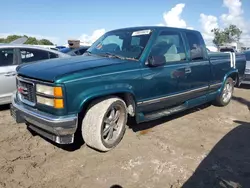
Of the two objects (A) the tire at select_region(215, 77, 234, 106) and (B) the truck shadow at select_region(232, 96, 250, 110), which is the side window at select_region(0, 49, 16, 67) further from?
(B) the truck shadow at select_region(232, 96, 250, 110)

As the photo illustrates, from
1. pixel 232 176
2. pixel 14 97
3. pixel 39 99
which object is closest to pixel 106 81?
pixel 39 99

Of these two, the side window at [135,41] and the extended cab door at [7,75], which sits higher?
the side window at [135,41]

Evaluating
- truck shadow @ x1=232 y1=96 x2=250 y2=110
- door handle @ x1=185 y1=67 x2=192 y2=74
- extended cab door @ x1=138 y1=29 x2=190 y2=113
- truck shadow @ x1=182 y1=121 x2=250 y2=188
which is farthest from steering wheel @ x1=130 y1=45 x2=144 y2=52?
truck shadow @ x1=232 y1=96 x2=250 y2=110

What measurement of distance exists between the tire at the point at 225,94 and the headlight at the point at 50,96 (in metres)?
4.25

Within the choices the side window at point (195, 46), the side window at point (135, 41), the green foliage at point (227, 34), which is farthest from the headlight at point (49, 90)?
the green foliage at point (227, 34)

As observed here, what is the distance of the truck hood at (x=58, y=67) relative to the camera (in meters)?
3.20

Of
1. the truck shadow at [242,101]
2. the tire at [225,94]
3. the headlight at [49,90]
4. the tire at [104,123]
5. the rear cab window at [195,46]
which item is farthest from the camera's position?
the truck shadow at [242,101]

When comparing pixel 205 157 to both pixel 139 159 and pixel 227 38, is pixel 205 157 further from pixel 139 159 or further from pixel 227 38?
pixel 227 38

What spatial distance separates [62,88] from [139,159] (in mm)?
1443

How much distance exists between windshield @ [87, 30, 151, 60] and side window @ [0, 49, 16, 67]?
2.09m

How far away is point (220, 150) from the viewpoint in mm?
3887

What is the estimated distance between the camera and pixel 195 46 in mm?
5109

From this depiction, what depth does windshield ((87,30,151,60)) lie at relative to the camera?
413 cm

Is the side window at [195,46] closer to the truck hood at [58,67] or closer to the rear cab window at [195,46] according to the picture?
the rear cab window at [195,46]
